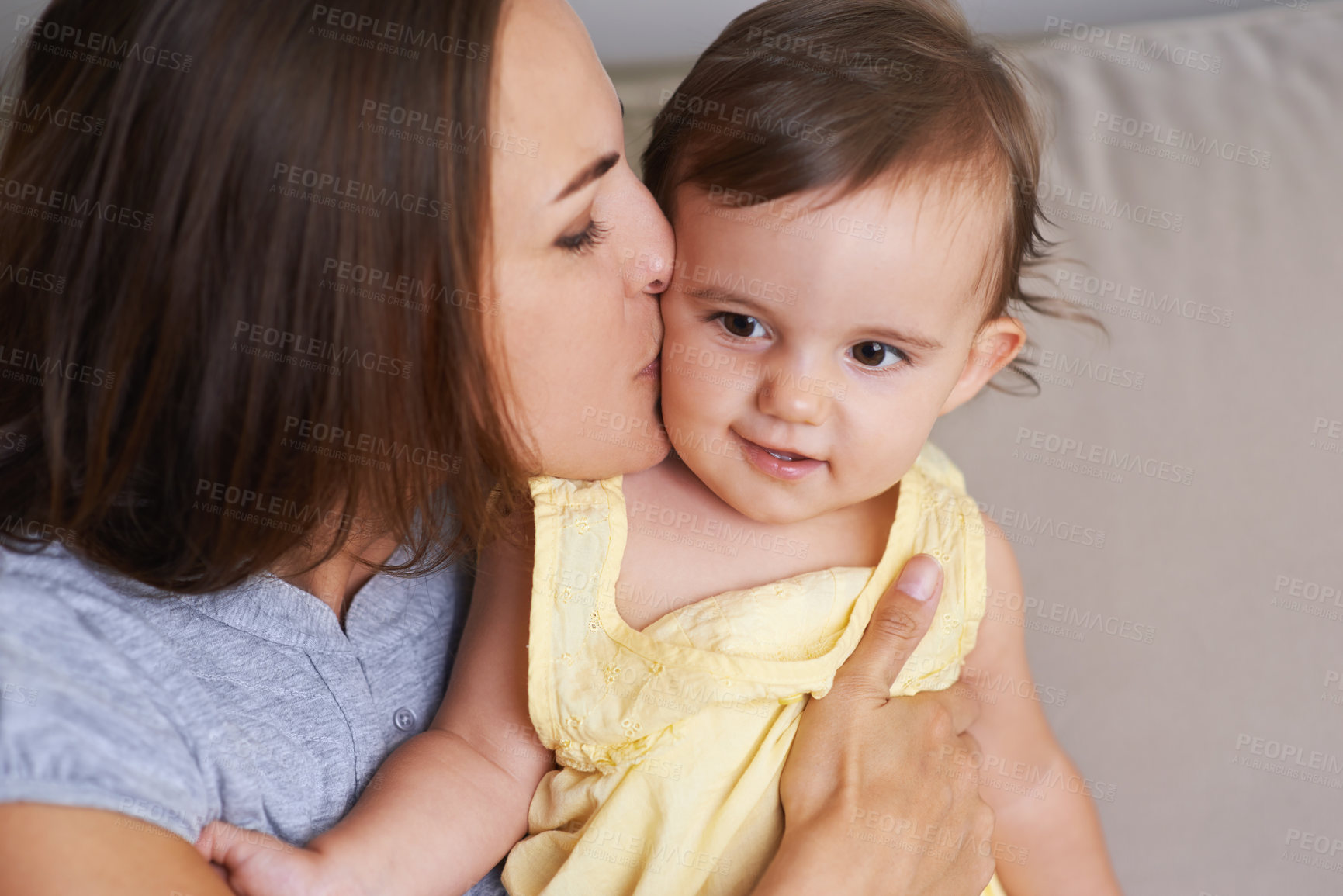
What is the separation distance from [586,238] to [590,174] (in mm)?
69

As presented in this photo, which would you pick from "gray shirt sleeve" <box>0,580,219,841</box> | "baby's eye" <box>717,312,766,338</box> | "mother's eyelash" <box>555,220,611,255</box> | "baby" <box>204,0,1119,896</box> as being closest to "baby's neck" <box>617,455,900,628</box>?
"baby" <box>204,0,1119,896</box>

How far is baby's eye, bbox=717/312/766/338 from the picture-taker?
1109mm

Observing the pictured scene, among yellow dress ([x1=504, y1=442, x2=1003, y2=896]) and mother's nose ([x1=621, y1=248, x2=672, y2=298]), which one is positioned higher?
mother's nose ([x1=621, y1=248, x2=672, y2=298])

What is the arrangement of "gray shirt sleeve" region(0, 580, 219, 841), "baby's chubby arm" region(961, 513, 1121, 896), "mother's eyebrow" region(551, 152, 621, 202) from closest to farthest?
1. "gray shirt sleeve" region(0, 580, 219, 841)
2. "mother's eyebrow" region(551, 152, 621, 202)
3. "baby's chubby arm" region(961, 513, 1121, 896)

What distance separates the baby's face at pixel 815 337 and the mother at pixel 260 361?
7cm

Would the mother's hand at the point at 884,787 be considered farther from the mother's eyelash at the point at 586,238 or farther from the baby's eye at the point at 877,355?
the mother's eyelash at the point at 586,238

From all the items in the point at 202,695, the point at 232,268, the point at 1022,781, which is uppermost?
the point at 232,268

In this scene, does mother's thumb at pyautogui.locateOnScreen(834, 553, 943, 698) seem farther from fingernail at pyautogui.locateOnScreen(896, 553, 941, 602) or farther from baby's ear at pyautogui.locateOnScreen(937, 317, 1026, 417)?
baby's ear at pyautogui.locateOnScreen(937, 317, 1026, 417)

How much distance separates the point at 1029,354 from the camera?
1774 millimetres

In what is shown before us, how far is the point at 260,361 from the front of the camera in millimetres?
942

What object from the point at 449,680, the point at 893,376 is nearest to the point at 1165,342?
the point at 893,376

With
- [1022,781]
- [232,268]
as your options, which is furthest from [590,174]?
[1022,781]

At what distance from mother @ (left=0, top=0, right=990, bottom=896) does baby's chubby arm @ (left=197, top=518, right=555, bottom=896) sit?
6cm

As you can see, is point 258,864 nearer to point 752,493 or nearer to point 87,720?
point 87,720
